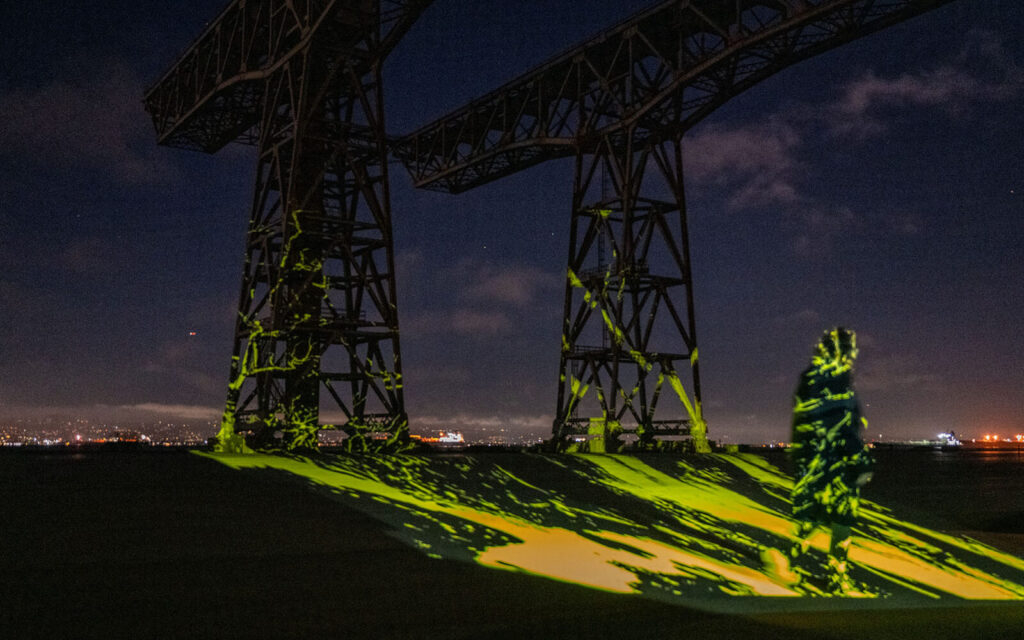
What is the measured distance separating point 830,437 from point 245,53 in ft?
82.0

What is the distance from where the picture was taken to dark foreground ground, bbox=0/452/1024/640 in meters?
7.31

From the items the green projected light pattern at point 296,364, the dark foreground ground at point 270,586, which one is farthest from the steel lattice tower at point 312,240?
the dark foreground ground at point 270,586

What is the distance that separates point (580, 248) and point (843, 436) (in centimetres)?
2053

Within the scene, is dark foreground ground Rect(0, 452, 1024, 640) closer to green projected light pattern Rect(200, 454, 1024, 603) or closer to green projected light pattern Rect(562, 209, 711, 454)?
green projected light pattern Rect(200, 454, 1024, 603)

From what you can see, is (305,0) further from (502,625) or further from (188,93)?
(502,625)

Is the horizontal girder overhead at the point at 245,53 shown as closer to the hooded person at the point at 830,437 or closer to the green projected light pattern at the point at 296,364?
the green projected light pattern at the point at 296,364

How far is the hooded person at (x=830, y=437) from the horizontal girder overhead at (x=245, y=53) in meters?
18.1

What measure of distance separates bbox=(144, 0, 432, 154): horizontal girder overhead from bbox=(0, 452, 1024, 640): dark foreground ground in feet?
52.9

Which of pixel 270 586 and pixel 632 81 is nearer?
pixel 270 586

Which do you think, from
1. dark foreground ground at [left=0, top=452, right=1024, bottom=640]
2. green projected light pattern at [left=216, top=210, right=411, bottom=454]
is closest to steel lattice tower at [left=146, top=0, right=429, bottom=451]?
green projected light pattern at [left=216, top=210, right=411, bottom=454]

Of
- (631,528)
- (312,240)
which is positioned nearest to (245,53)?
(312,240)

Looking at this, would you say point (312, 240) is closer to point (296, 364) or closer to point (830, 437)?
point (296, 364)

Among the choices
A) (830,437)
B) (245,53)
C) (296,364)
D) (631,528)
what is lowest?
(631,528)

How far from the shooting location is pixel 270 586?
852cm
